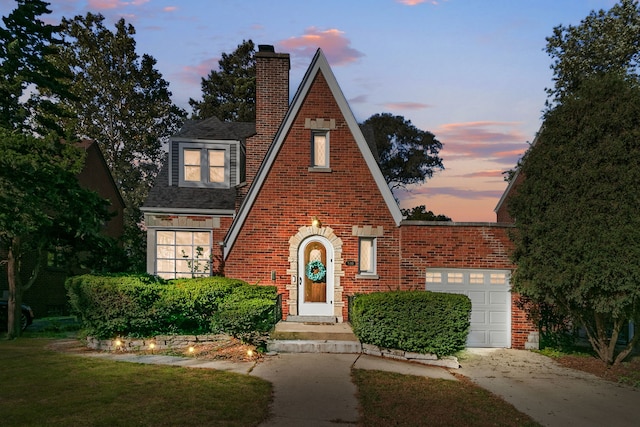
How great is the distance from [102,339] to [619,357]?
43.4ft

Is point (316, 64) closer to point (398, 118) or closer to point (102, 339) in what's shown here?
point (102, 339)

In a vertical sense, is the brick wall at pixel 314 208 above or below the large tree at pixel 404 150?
below

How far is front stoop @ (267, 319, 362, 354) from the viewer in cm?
1289

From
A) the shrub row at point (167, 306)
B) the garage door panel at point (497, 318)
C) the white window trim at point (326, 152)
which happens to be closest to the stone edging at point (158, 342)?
the shrub row at point (167, 306)

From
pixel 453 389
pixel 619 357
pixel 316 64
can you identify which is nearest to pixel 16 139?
pixel 316 64

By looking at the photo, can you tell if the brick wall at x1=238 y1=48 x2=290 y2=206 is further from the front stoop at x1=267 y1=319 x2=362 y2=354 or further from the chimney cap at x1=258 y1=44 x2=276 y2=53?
the front stoop at x1=267 y1=319 x2=362 y2=354

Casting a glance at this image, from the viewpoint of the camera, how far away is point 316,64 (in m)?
16.4

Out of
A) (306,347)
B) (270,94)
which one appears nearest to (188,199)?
(270,94)

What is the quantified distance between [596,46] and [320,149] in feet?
46.9

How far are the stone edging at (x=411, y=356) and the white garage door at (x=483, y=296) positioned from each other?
2747 millimetres

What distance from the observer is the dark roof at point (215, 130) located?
19280 mm

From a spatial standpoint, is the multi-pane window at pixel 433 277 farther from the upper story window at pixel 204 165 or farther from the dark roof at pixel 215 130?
the dark roof at pixel 215 130

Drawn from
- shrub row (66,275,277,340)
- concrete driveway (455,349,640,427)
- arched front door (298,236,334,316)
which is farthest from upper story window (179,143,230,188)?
concrete driveway (455,349,640,427)

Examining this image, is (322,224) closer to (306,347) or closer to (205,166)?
(306,347)
